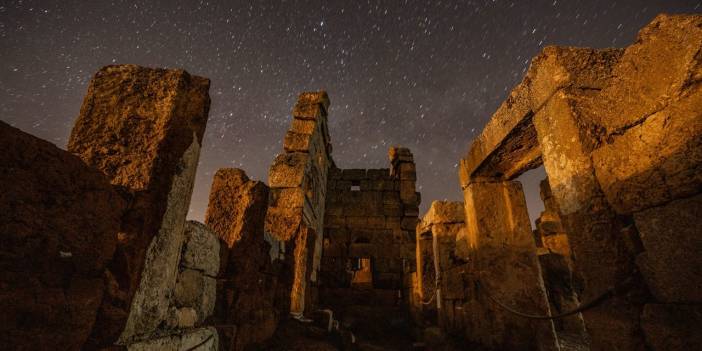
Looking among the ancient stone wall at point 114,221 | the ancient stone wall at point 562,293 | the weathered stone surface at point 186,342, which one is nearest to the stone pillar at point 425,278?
the ancient stone wall at point 562,293

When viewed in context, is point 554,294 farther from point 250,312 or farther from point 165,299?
point 165,299

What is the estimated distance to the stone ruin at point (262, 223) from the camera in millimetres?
1025

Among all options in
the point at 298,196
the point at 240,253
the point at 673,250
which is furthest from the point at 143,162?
the point at 298,196

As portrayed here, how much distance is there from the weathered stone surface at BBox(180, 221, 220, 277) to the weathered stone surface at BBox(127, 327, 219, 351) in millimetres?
411

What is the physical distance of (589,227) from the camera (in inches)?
85.4

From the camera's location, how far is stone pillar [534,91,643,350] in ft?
6.30

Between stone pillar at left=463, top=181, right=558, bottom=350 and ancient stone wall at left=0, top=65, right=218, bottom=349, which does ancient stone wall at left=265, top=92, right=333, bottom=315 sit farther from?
stone pillar at left=463, top=181, right=558, bottom=350

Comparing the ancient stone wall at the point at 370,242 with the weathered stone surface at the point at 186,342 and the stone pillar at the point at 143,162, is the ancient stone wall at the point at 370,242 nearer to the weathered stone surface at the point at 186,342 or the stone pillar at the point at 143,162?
the weathered stone surface at the point at 186,342

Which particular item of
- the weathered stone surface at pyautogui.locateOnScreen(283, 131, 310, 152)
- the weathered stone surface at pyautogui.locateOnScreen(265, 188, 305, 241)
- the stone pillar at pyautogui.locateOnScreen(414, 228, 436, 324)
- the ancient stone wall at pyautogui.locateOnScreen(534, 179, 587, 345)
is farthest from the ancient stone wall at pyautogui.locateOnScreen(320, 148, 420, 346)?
the weathered stone surface at pyautogui.locateOnScreen(283, 131, 310, 152)

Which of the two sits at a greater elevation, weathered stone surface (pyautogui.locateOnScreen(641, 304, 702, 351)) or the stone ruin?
the stone ruin

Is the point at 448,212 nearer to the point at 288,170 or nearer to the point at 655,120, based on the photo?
the point at 288,170

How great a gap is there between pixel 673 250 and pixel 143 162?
2917 millimetres

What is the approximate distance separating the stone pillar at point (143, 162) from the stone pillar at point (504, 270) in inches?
155

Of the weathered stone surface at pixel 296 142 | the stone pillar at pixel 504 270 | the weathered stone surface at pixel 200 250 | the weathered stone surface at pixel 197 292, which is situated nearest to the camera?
the weathered stone surface at pixel 197 292
